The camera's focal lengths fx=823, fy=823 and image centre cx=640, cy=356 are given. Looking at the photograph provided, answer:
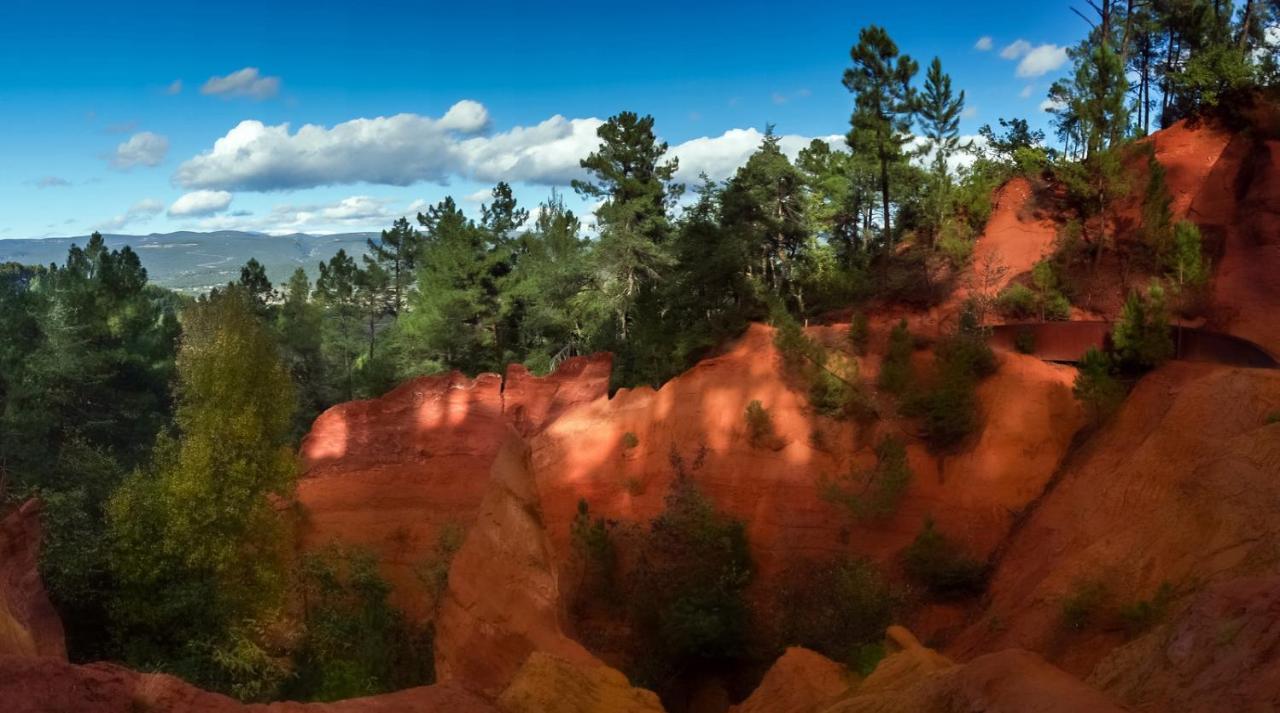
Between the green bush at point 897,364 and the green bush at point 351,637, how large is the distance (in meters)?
14.6

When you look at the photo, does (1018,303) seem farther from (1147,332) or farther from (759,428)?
(759,428)

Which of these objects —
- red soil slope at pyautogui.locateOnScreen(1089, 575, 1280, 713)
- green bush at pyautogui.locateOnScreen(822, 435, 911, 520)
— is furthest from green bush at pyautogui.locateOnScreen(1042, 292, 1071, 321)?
red soil slope at pyautogui.locateOnScreen(1089, 575, 1280, 713)

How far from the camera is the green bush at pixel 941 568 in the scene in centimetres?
1942

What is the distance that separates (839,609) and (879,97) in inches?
766

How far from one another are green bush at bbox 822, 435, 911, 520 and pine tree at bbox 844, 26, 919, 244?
503 inches

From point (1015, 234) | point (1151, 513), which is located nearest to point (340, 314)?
point (1015, 234)

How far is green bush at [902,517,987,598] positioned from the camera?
1942 cm

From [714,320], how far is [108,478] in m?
20.8

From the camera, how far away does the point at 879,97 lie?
30.3 m

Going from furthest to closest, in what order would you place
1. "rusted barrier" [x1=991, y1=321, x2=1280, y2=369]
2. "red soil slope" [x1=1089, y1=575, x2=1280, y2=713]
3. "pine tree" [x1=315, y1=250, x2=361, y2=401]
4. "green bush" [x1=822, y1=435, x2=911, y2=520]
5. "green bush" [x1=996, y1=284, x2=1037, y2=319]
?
"pine tree" [x1=315, y1=250, x2=361, y2=401]
"green bush" [x1=996, y1=284, x2=1037, y2=319]
"green bush" [x1=822, y1=435, x2=911, y2=520]
"rusted barrier" [x1=991, y1=321, x2=1280, y2=369]
"red soil slope" [x1=1089, y1=575, x2=1280, y2=713]

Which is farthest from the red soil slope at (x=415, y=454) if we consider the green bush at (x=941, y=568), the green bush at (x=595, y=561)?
the green bush at (x=941, y=568)

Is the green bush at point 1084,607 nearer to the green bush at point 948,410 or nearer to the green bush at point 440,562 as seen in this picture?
the green bush at point 948,410

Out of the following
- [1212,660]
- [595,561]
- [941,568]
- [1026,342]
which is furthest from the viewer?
[1026,342]

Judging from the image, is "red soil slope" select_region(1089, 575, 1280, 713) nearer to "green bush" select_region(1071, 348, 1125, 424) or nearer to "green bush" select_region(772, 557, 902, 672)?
"green bush" select_region(772, 557, 902, 672)
